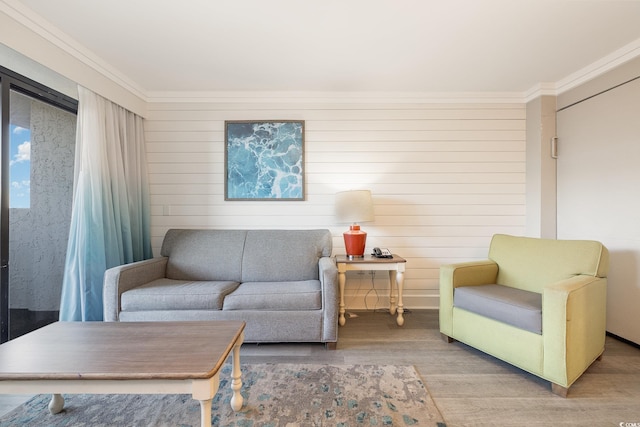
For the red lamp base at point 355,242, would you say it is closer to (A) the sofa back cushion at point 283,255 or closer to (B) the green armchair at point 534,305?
(A) the sofa back cushion at point 283,255

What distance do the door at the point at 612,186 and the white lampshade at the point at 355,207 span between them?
6.64 feet

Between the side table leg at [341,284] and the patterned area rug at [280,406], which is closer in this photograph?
the patterned area rug at [280,406]

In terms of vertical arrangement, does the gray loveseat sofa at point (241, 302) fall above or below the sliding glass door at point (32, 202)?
below

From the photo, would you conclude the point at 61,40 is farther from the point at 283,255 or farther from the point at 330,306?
the point at 330,306

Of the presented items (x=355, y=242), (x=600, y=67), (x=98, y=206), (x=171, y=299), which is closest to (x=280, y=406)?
(x=171, y=299)

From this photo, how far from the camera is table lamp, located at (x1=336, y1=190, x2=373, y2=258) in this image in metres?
2.74

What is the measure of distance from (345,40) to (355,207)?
141 centimetres

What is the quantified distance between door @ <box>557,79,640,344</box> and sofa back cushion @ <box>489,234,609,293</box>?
0.62 m

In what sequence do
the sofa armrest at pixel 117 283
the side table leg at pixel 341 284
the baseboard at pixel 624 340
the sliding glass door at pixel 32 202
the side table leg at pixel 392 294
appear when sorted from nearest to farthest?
the sliding glass door at pixel 32 202, the sofa armrest at pixel 117 283, the baseboard at pixel 624 340, the side table leg at pixel 341 284, the side table leg at pixel 392 294

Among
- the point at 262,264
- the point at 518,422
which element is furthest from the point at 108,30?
the point at 518,422

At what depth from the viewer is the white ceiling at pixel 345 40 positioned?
1.90 meters

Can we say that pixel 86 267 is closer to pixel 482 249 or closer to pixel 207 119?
pixel 207 119

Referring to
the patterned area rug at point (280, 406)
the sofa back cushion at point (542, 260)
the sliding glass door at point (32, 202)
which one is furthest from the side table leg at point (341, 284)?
the sliding glass door at point (32, 202)

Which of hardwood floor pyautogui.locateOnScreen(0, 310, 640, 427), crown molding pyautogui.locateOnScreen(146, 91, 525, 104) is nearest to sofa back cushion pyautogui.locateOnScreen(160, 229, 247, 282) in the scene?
hardwood floor pyautogui.locateOnScreen(0, 310, 640, 427)
